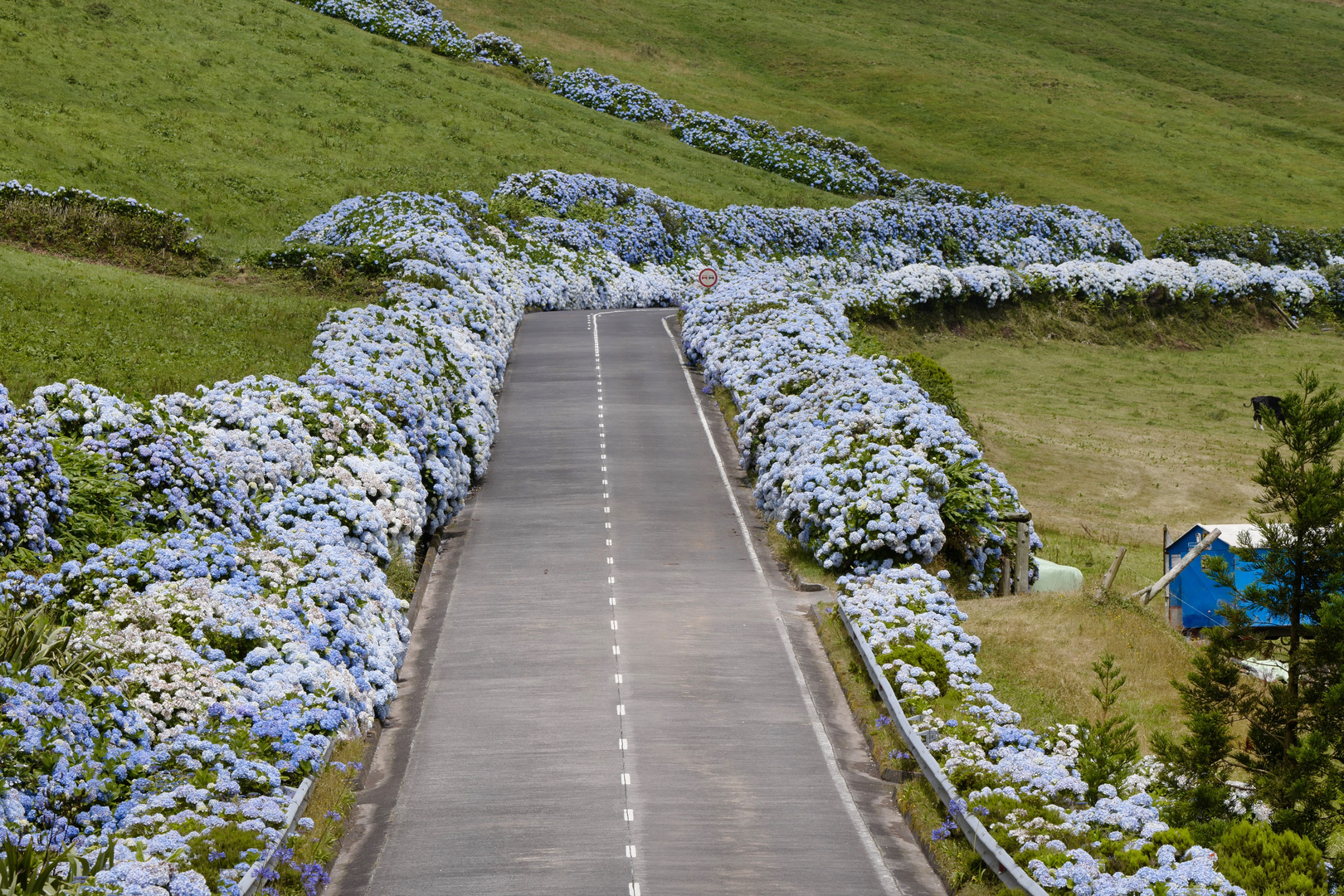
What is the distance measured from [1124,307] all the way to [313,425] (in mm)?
50168

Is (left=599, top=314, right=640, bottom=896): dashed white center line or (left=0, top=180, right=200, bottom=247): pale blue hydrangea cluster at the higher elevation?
(left=0, top=180, right=200, bottom=247): pale blue hydrangea cluster

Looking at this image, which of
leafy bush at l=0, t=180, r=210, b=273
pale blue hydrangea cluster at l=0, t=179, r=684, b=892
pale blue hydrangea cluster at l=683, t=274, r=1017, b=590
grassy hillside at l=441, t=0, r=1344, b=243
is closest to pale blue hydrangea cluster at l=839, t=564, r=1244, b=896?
pale blue hydrangea cluster at l=683, t=274, r=1017, b=590

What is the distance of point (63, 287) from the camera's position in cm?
3262

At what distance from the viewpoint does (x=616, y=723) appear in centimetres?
1933

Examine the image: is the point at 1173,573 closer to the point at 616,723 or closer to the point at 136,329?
the point at 616,723

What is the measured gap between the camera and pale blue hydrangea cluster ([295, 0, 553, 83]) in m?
84.2

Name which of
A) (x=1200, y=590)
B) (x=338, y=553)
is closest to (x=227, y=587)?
(x=338, y=553)

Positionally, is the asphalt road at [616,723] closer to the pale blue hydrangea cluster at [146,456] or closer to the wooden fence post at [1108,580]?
the pale blue hydrangea cluster at [146,456]

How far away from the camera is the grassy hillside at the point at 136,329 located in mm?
25062

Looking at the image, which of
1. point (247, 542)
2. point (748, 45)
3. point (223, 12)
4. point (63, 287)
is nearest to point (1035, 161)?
point (748, 45)

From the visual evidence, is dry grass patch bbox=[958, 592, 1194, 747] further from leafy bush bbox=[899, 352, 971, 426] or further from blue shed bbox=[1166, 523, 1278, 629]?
leafy bush bbox=[899, 352, 971, 426]

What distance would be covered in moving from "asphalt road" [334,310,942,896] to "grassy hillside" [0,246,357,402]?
5811mm

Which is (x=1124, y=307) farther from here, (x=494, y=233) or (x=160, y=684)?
(x=160, y=684)

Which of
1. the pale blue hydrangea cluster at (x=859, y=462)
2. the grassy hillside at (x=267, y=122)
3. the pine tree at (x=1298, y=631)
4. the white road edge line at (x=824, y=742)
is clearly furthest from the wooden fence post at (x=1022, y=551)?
the grassy hillside at (x=267, y=122)
